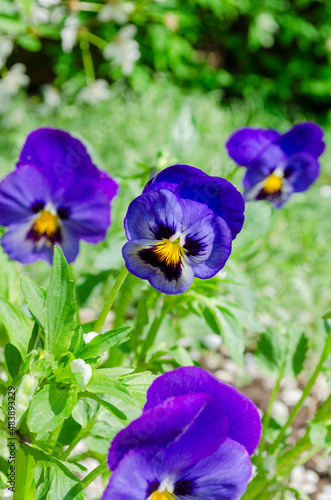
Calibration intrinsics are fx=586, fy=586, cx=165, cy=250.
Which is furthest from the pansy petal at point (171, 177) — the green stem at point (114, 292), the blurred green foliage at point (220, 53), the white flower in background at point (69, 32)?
the blurred green foliage at point (220, 53)

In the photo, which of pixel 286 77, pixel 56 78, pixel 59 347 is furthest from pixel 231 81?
pixel 59 347

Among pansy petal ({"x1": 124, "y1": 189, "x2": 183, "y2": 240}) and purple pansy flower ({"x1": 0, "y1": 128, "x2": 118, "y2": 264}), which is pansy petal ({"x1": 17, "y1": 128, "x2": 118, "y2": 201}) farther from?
pansy petal ({"x1": 124, "y1": 189, "x2": 183, "y2": 240})

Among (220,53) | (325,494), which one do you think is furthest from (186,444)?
(220,53)

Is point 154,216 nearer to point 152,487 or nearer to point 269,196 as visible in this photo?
point 152,487

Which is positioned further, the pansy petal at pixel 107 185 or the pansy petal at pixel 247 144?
the pansy petal at pixel 247 144

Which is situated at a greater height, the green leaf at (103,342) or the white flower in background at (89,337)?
the green leaf at (103,342)

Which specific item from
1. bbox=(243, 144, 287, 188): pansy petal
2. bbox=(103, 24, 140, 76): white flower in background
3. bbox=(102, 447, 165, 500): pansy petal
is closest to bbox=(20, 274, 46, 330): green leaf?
bbox=(102, 447, 165, 500): pansy petal

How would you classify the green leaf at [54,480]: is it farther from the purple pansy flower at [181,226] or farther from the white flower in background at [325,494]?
the white flower in background at [325,494]

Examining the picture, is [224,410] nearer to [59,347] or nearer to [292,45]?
[59,347]
